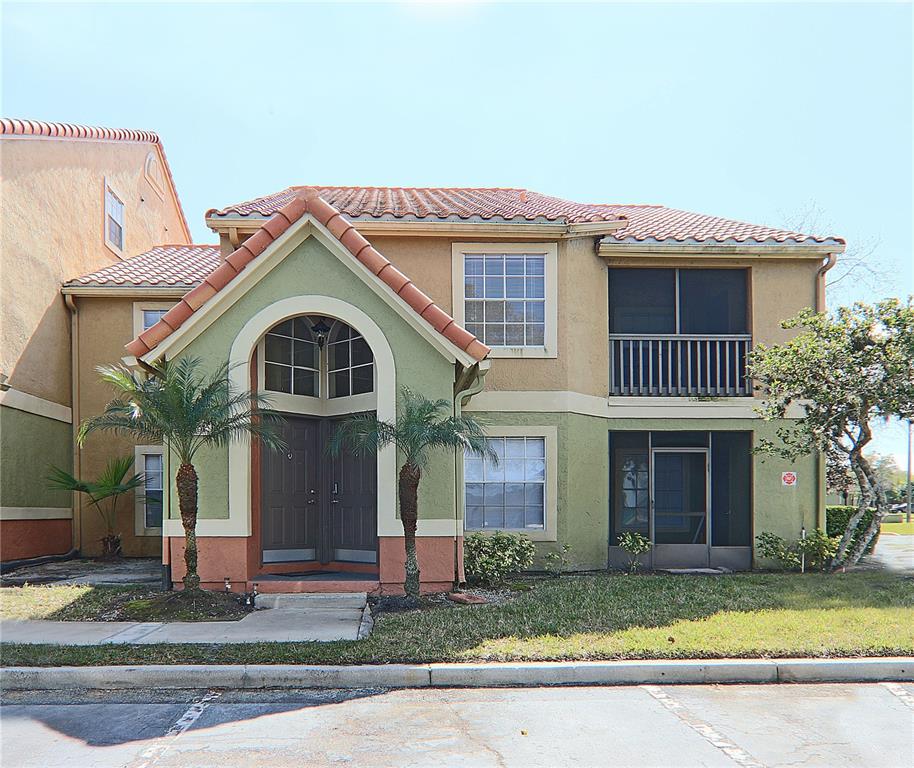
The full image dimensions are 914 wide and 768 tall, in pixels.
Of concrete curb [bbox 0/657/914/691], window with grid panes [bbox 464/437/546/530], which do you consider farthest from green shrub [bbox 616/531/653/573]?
concrete curb [bbox 0/657/914/691]

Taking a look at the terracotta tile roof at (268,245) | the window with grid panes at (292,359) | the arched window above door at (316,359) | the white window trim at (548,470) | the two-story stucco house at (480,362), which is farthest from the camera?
the white window trim at (548,470)

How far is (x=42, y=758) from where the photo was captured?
5414 millimetres

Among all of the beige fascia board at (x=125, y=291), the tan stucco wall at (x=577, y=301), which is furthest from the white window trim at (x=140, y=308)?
the tan stucco wall at (x=577, y=301)

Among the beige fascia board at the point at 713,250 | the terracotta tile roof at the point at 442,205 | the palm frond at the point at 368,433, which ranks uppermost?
the terracotta tile roof at the point at 442,205

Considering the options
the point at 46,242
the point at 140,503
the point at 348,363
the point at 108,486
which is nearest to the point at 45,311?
the point at 46,242

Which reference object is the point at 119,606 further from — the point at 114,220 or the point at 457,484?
the point at 114,220

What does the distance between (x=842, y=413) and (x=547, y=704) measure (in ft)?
26.5

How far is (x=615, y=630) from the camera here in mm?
8656

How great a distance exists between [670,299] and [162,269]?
10.6 metres

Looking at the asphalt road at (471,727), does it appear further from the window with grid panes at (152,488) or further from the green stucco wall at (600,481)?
the window with grid panes at (152,488)

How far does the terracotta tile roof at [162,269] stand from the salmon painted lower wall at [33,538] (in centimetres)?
472

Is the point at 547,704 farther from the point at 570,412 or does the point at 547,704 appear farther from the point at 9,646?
the point at 570,412

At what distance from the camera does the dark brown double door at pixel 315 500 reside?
11.2 meters

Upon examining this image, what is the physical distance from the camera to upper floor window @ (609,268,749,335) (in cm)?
1474
